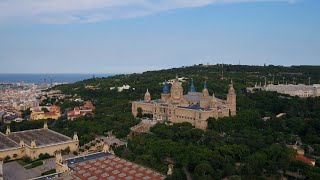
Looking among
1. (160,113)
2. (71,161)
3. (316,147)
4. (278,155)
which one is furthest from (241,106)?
(71,161)

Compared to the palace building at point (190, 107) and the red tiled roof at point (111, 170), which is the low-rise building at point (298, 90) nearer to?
the palace building at point (190, 107)

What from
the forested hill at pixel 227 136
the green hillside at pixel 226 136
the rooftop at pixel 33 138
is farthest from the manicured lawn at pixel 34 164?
the forested hill at pixel 227 136

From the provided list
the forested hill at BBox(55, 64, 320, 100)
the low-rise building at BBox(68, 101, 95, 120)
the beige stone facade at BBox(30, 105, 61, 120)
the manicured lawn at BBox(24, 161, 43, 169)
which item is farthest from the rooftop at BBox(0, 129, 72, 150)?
the forested hill at BBox(55, 64, 320, 100)

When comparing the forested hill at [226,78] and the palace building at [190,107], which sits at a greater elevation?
the forested hill at [226,78]

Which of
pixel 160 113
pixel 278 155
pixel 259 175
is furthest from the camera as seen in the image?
pixel 160 113

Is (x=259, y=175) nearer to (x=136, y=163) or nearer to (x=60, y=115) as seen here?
(x=136, y=163)

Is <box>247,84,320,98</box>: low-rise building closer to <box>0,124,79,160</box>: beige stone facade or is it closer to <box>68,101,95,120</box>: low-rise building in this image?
<box>68,101,95,120</box>: low-rise building

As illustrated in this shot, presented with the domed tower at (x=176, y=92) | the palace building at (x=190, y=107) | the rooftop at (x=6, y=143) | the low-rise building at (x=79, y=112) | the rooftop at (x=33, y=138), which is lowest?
the rooftop at (x=6, y=143)
